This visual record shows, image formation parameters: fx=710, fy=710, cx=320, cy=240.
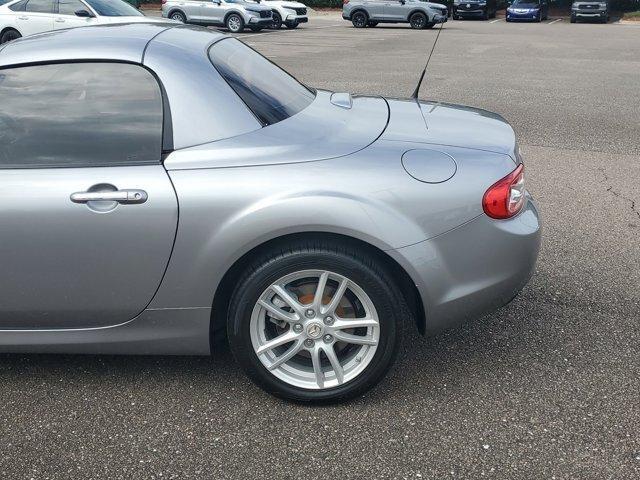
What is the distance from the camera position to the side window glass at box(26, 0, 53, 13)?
1583 centimetres

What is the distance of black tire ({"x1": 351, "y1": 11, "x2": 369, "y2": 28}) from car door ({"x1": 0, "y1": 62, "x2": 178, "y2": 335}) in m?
25.9

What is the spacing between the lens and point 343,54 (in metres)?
17.4

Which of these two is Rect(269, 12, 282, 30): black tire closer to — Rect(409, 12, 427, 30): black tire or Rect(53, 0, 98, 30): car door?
Rect(409, 12, 427, 30): black tire

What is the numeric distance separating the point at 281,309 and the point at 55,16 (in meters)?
14.8

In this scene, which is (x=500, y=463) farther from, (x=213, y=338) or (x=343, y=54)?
(x=343, y=54)

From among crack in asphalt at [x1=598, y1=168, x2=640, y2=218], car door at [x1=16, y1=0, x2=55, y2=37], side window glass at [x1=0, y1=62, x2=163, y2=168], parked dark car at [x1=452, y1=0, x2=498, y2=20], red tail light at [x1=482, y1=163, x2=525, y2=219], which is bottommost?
parked dark car at [x1=452, y1=0, x2=498, y2=20]

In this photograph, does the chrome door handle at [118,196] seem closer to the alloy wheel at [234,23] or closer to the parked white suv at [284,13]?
the alloy wheel at [234,23]

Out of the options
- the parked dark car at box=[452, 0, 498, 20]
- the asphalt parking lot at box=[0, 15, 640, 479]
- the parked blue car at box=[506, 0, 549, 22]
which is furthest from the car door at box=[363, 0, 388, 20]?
the asphalt parking lot at box=[0, 15, 640, 479]

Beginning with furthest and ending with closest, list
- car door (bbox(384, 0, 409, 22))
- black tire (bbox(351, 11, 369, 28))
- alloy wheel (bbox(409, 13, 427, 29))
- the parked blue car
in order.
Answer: the parked blue car < black tire (bbox(351, 11, 369, 28)) < alloy wheel (bbox(409, 13, 427, 29)) < car door (bbox(384, 0, 409, 22))

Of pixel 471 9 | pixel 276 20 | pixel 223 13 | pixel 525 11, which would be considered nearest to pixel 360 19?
pixel 276 20

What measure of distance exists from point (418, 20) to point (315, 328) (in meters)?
25.8

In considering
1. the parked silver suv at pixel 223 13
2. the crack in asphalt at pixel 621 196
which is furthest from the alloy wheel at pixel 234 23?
the crack in asphalt at pixel 621 196

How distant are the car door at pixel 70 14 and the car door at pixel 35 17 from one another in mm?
265

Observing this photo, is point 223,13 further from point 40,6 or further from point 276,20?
point 40,6
